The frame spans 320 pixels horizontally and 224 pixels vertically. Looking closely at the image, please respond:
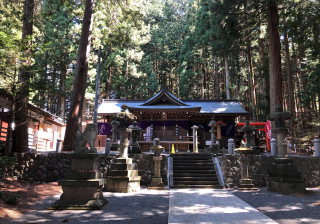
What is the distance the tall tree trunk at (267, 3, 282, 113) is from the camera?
462 inches

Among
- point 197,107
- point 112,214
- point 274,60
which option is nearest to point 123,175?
point 112,214

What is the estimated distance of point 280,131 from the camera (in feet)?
29.2

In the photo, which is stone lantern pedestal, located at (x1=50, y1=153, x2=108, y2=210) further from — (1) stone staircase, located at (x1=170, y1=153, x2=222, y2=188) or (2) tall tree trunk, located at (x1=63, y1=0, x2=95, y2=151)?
(2) tall tree trunk, located at (x1=63, y1=0, x2=95, y2=151)

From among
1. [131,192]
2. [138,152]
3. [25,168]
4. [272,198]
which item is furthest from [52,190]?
[272,198]

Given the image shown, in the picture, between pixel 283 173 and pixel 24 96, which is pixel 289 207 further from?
pixel 24 96

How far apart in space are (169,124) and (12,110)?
478 inches

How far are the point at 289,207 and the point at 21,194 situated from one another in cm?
783

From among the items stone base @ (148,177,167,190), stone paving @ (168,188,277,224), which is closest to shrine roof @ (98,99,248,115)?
Result: stone base @ (148,177,167,190)

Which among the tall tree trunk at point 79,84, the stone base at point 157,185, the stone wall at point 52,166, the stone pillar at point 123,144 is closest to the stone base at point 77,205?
the stone pillar at point 123,144

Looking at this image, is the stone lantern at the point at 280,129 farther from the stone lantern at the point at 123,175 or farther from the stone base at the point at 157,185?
the stone lantern at the point at 123,175

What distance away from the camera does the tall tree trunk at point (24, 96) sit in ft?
25.5

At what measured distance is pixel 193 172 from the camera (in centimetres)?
1065

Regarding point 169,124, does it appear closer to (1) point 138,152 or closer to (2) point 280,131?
(1) point 138,152

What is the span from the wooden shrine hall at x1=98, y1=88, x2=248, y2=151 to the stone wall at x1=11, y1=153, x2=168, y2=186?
18.5 ft
